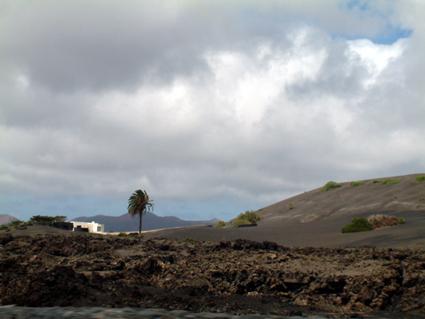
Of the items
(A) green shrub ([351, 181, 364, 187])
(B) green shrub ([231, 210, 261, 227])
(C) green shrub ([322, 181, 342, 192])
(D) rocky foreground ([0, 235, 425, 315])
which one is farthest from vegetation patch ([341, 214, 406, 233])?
(C) green shrub ([322, 181, 342, 192])

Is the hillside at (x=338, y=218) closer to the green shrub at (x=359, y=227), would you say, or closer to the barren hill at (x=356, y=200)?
the barren hill at (x=356, y=200)

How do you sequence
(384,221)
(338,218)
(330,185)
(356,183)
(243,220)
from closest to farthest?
(384,221), (338,218), (243,220), (356,183), (330,185)

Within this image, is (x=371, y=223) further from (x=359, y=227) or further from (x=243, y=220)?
(x=243, y=220)

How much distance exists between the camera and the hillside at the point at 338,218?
1109 inches

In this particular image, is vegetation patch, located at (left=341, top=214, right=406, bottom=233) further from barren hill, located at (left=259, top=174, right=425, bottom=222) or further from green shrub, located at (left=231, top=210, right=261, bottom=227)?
green shrub, located at (left=231, top=210, right=261, bottom=227)

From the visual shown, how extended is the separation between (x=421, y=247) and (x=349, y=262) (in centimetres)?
550

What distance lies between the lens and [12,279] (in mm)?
16000

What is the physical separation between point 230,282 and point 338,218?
2903 centimetres

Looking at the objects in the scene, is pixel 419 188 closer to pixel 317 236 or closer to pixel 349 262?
pixel 317 236

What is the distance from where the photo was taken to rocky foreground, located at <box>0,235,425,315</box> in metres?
13.8

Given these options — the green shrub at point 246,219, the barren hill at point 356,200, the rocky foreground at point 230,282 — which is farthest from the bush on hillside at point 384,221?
the green shrub at point 246,219

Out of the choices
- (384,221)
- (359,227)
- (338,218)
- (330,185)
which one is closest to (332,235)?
(359,227)

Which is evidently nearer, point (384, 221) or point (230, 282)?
point (230, 282)

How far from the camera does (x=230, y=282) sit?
16.2 metres
